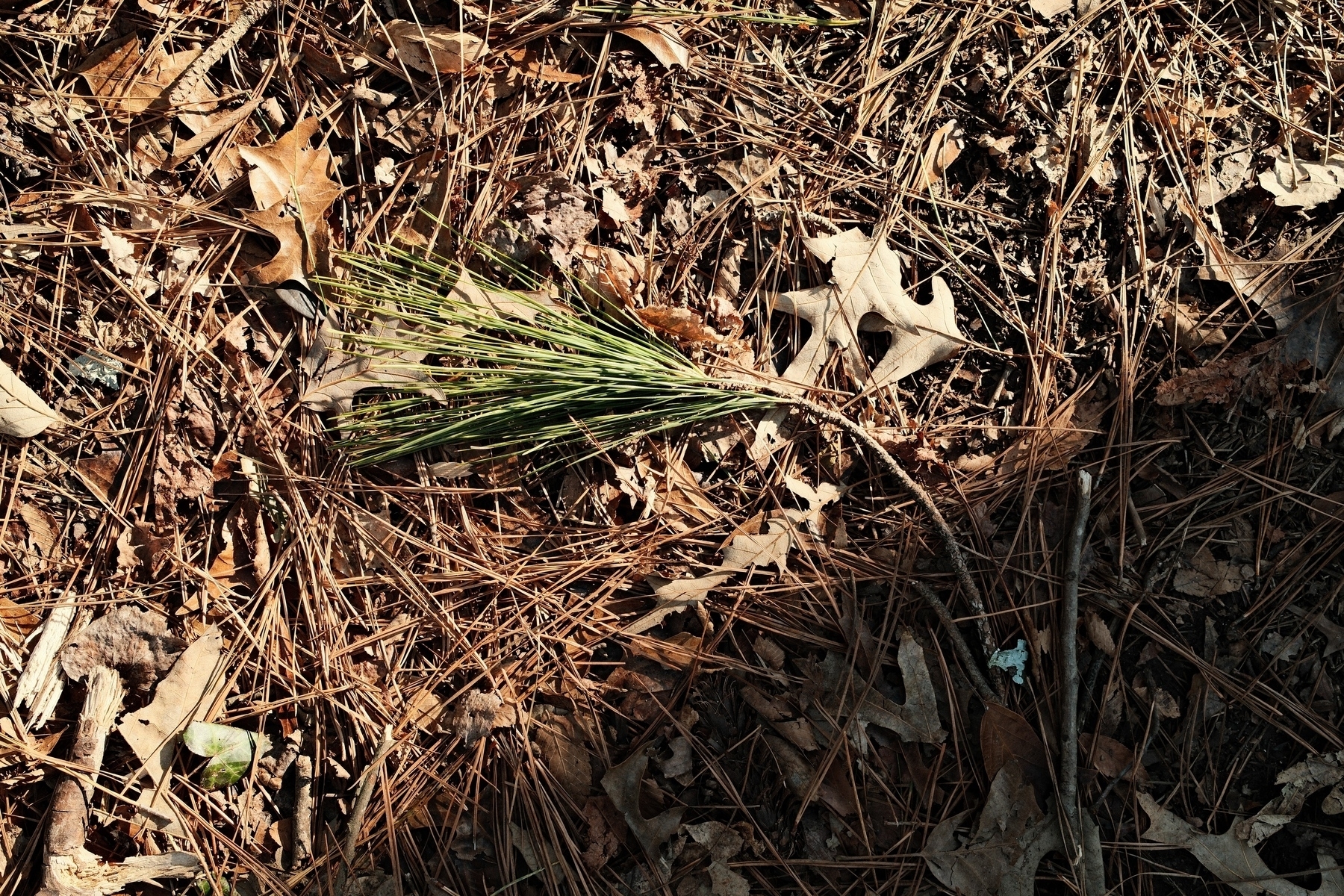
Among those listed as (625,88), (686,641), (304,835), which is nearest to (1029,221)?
(625,88)

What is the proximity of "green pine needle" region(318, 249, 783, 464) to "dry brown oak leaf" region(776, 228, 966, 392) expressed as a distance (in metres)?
0.21

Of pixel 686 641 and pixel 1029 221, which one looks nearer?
pixel 686 641

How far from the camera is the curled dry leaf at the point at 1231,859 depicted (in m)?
2.00

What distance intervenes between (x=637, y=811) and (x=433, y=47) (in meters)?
1.92

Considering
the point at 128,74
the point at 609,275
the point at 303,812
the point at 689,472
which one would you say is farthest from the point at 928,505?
the point at 128,74

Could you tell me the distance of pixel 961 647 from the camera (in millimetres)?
2055

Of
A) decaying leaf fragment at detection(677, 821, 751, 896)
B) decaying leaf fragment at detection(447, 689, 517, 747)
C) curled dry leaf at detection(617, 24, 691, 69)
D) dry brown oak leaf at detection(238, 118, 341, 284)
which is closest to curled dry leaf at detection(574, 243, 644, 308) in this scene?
curled dry leaf at detection(617, 24, 691, 69)

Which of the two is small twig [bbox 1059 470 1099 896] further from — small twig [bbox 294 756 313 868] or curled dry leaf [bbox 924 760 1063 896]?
small twig [bbox 294 756 313 868]

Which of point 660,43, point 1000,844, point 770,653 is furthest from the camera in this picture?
point 660,43

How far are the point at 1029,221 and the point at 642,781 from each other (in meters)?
1.70

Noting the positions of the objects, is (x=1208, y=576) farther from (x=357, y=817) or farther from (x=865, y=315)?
(x=357, y=817)

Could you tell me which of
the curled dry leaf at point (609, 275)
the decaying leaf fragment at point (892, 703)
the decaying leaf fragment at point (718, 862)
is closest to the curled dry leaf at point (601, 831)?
the decaying leaf fragment at point (718, 862)

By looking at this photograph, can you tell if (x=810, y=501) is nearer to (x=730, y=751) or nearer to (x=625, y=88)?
(x=730, y=751)

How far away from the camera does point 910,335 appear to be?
213cm
